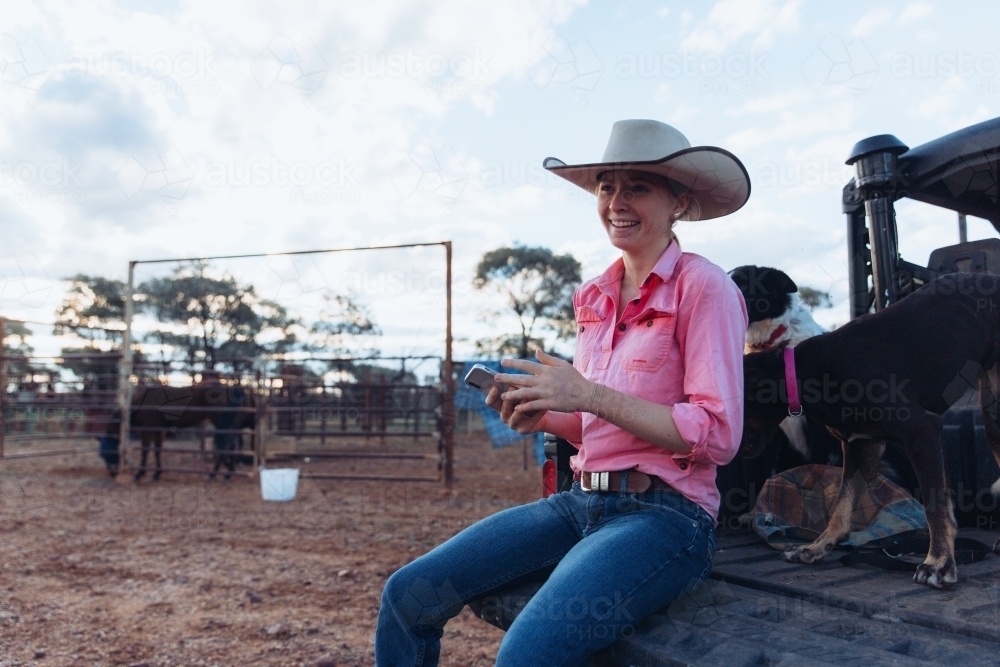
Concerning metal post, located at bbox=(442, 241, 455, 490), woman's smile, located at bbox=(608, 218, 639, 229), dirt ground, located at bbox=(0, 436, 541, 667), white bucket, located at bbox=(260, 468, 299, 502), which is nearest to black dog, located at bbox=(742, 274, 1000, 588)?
woman's smile, located at bbox=(608, 218, 639, 229)

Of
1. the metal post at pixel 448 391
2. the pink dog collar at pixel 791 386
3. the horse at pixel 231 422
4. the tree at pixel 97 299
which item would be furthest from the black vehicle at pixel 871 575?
the tree at pixel 97 299

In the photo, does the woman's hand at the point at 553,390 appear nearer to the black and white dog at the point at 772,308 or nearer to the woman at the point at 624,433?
the woman at the point at 624,433

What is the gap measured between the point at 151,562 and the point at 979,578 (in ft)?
16.9

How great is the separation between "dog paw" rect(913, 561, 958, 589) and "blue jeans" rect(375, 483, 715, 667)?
0.56 metres

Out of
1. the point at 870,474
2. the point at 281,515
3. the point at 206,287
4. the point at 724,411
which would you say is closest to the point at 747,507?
the point at 870,474

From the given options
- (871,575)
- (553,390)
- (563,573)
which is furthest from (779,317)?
(563,573)

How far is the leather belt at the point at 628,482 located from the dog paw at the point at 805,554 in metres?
0.66

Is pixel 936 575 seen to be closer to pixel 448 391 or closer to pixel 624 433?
pixel 624 433

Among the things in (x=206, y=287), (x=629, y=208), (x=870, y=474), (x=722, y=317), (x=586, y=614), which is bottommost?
(x=586, y=614)

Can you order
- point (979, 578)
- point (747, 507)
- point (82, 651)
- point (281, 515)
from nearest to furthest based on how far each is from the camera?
point (979, 578)
point (747, 507)
point (82, 651)
point (281, 515)

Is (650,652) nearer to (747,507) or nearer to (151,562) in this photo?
(747,507)

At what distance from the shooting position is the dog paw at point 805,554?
7.15ft

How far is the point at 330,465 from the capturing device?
12570 millimetres

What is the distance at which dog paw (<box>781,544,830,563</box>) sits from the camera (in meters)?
2.18
